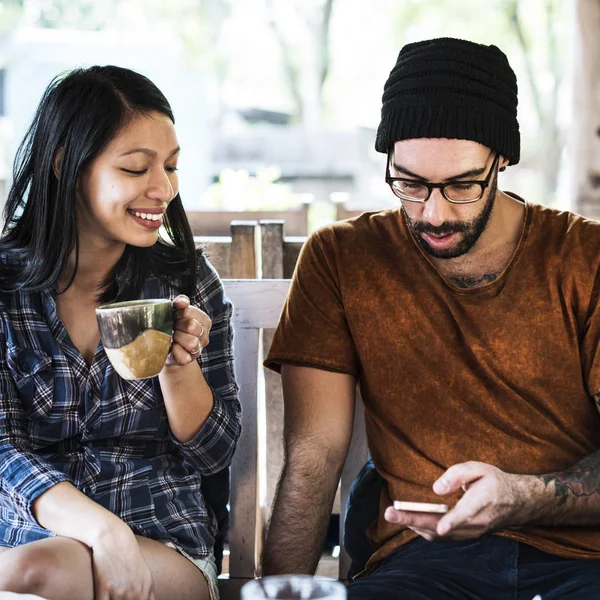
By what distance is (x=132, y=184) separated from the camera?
6.98ft

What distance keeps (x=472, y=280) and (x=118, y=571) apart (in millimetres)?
1037

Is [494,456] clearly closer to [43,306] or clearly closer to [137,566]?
[137,566]

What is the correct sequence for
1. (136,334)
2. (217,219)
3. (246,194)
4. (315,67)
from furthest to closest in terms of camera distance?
(315,67) → (246,194) → (217,219) → (136,334)

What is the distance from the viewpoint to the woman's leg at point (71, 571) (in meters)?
1.74

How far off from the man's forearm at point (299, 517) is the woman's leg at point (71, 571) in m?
0.20

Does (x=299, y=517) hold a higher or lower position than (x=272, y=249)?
lower

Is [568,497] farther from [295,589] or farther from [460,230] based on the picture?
[295,589]

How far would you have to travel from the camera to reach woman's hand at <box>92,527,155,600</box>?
74.2 inches

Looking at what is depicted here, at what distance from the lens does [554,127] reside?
18.2 metres

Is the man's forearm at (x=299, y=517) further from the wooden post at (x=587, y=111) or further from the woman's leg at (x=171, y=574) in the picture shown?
the wooden post at (x=587, y=111)

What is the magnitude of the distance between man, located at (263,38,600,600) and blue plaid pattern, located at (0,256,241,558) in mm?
237

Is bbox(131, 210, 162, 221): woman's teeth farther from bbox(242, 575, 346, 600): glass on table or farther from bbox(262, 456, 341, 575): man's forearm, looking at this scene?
bbox(242, 575, 346, 600): glass on table

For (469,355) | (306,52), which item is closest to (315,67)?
(306,52)

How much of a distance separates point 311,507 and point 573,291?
79cm
